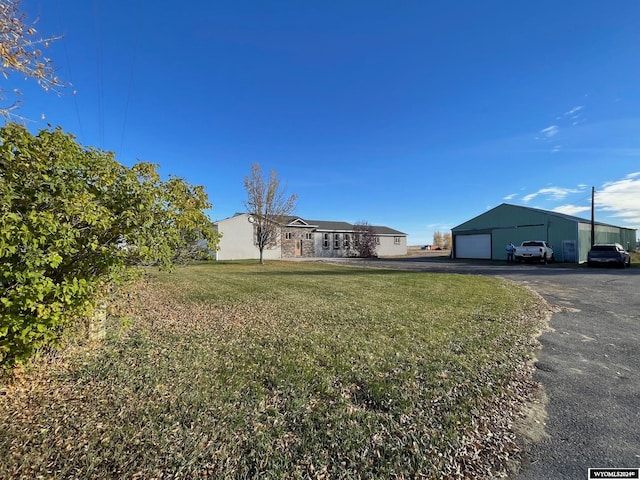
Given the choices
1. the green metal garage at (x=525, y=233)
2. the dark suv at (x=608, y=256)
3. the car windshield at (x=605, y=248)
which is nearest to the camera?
the dark suv at (x=608, y=256)

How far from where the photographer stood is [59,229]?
2.23 m

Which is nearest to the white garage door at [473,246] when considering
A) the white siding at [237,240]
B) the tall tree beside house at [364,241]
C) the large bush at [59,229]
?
the tall tree beside house at [364,241]

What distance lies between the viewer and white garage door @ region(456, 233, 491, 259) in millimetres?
29172

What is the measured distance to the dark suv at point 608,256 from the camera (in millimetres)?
17609

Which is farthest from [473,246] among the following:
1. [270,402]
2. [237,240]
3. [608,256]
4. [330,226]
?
[270,402]

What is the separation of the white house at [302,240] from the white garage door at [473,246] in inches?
441

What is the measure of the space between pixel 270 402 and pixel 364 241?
3493 centimetres

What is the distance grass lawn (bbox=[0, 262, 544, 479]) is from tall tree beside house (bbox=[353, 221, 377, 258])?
103 ft

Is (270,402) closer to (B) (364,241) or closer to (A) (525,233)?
(A) (525,233)

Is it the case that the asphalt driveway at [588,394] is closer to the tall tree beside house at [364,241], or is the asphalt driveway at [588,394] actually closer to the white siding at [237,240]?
the white siding at [237,240]

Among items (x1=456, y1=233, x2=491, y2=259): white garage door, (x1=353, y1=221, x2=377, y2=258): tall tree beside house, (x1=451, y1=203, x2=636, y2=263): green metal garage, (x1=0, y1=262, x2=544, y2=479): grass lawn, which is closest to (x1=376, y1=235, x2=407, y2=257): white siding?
(x1=353, y1=221, x2=377, y2=258): tall tree beside house

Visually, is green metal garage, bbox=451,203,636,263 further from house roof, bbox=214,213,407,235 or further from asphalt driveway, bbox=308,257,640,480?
asphalt driveway, bbox=308,257,640,480

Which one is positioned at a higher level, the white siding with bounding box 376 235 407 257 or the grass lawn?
the white siding with bounding box 376 235 407 257

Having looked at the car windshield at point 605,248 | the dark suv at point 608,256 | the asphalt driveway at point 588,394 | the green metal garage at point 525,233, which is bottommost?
the asphalt driveway at point 588,394
